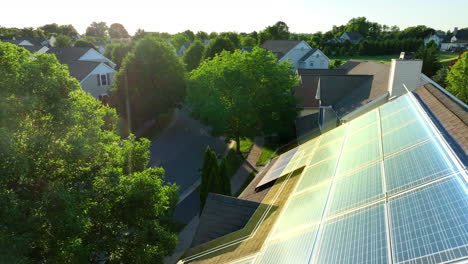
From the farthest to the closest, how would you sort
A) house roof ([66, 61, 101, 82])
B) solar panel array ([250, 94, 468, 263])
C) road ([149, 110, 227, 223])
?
house roof ([66, 61, 101, 82]) < road ([149, 110, 227, 223]) < solar panel array ([250, 94, 468, 263])

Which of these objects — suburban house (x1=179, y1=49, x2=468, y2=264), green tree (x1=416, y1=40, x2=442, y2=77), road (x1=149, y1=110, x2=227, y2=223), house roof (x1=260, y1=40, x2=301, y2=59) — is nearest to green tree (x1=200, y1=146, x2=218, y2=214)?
road (x1=149, y1=110, x2=227, y2=223)

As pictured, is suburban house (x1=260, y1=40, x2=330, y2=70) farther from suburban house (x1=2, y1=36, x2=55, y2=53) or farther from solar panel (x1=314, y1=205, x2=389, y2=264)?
solar panel (x1=314, y1=205, x2=389, y2=264)

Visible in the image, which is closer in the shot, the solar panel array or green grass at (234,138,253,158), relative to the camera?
the solar panel array

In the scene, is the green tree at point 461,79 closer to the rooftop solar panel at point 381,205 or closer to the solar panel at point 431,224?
the rooftop solar panel at point 381,205

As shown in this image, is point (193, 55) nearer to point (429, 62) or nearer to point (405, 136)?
point (429, 62)

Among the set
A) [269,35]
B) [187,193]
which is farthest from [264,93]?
[269,35]

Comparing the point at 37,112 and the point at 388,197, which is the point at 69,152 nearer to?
the point at 37,112
